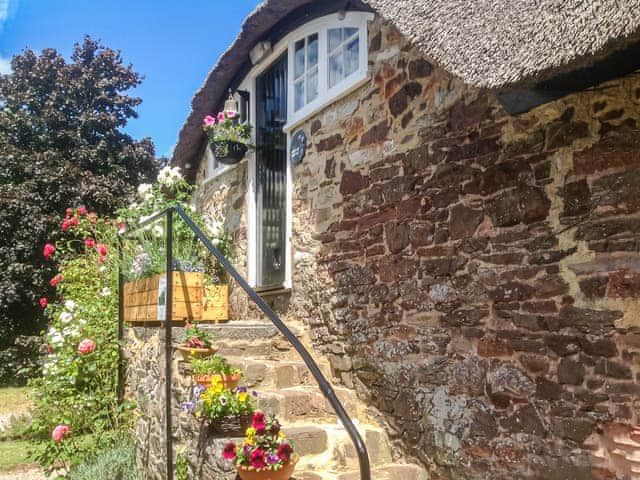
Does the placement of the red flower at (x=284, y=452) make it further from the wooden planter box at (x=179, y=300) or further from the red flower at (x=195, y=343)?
the wooden planter box at (x=179, y=300)

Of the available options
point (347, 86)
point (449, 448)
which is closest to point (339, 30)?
point (347, 86)

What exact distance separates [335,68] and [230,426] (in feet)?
10.4

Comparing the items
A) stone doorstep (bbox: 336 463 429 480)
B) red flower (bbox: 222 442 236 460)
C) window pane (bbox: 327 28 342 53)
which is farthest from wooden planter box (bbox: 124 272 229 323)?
window pane (bbox: 327 28 342 53)

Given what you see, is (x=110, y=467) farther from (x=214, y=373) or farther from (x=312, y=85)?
(x=312, y=85)

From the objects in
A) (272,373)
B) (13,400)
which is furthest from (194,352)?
(13,400)

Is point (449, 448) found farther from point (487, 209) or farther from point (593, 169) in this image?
point (593, 169)

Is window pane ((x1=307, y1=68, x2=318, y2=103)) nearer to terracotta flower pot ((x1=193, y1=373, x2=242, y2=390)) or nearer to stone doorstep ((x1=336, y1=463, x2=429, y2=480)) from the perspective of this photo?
terracotta flower pot ((x1=193, y1=373, x2=242, y2=390))

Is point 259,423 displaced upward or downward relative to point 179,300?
downward

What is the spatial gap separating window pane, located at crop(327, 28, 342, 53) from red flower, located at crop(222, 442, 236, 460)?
11.4ft

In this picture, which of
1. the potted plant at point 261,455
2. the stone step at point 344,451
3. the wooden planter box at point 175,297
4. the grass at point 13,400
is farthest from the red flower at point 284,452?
the grass at point 13,400

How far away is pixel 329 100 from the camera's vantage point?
15.9ft

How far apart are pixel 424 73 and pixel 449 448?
2.38 meters

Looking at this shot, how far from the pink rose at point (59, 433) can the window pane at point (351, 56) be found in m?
3.82

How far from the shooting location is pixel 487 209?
3195 millimetres
